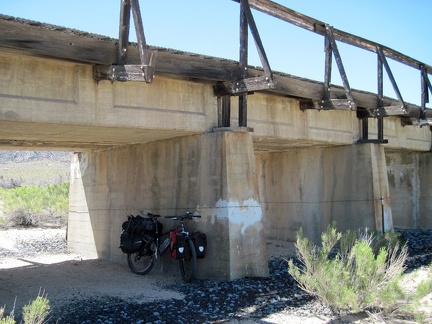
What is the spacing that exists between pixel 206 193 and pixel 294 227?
5.76 m

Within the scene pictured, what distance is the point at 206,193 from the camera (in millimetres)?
9328

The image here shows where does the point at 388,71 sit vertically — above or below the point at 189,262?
above

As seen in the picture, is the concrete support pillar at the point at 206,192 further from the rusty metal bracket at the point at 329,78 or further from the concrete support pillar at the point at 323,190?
the concrete support pillar at the point at 323,190

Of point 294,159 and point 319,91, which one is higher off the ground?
point 319,91

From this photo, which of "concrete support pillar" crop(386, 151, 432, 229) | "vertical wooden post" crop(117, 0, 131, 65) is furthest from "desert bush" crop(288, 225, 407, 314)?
"concrete support pillar" crop(386, 151, 432, 229)

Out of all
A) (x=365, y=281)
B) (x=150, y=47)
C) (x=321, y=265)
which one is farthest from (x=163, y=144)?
(x=365, y=281)

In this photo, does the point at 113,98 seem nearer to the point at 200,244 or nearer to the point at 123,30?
the point at 123,30

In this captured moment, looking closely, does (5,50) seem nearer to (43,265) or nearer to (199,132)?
(199,132)

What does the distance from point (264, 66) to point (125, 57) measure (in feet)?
8.38

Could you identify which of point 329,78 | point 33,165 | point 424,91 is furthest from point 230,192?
point 33,165

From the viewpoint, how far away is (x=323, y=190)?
13.7 meters

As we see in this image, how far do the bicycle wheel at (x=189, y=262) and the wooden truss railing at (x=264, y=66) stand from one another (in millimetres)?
2325

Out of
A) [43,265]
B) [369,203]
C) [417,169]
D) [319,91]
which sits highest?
[319,91]

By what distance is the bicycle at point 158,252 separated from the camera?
9031 mm
